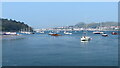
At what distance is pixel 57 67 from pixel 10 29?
83.1 m

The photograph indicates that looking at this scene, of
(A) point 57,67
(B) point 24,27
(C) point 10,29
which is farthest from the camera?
(B) point 24,27

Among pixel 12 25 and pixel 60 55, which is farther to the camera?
pixel 12 25

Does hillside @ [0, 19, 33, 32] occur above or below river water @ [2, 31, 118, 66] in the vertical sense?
above

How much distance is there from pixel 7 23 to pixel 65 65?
85788mm

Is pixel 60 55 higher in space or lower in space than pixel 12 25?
lower

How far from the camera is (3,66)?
42.0ft

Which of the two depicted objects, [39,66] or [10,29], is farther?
[10,29]

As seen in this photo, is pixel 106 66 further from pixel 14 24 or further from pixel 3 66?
pixel 14 24

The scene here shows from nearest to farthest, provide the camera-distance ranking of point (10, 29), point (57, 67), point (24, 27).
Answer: point (57, 67) → point (10, 29) → point (24, 27)

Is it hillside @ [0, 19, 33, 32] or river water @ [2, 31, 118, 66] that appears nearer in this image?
river water @ [2, 31, 118, 66]

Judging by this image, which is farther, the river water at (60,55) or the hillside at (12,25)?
the hillside at (12,25)

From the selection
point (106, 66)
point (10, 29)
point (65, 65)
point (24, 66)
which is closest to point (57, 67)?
point (65, 65)

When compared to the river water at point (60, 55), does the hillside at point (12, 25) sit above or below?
above

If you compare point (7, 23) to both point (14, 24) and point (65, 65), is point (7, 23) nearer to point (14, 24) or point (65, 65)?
point (14, 24)
